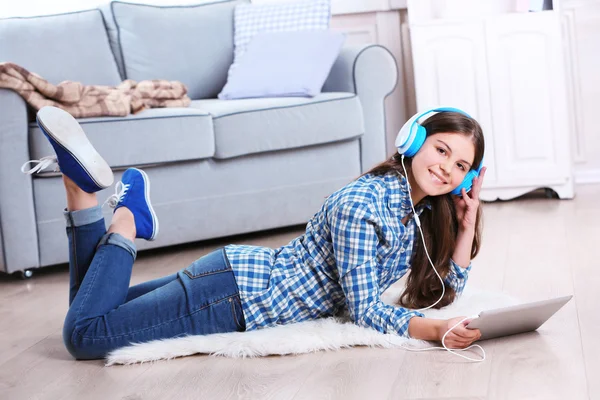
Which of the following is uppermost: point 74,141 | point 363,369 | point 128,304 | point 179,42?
point 179,42

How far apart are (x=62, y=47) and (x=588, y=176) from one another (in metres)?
2.34

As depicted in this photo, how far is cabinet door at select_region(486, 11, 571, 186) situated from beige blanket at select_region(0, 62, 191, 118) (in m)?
1.41

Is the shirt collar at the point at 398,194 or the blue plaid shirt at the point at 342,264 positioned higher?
the shirt collar at the point at 398,194

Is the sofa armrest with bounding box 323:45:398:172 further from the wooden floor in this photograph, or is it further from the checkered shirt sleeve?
the checkered shirt sleeve

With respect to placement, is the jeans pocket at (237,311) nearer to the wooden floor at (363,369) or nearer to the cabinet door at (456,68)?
the wooden floor at (363,369)

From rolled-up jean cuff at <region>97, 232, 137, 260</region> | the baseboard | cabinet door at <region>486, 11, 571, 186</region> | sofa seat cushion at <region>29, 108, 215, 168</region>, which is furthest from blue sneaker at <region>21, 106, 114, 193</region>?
the baseboard

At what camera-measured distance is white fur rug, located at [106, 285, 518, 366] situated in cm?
165

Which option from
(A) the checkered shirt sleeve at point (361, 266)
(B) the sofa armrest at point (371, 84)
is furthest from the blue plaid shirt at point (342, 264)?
(B) the sofa armrest at point (371, 84)

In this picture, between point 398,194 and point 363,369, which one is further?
point 398,194

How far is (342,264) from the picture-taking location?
5.40ft

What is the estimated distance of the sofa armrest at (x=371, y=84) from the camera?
124 inches

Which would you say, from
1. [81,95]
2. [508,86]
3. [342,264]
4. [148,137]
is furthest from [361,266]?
[508,86]

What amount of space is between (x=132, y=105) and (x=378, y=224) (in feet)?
4.56

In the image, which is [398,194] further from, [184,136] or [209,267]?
[184,136]
